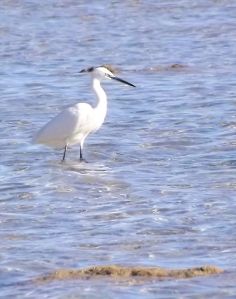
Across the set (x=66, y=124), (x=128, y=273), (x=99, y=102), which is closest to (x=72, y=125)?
(x=66, y=124)

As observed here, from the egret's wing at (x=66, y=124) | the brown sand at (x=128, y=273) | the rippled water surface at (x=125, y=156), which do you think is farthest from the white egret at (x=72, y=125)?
the brown sand at (x=128, y=273)

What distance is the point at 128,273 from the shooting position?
26.2 ft

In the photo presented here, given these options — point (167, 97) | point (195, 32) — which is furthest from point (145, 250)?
point (195, 32)

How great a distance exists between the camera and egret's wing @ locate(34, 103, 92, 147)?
44.1ft

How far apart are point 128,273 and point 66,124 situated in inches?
226

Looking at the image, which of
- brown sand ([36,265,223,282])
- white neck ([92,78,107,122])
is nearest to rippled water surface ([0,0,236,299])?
brown sand ([36,265,223,282])

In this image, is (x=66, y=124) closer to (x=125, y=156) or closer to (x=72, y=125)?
(x=72, y=125)

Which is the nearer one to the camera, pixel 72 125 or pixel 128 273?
pixel 128 273

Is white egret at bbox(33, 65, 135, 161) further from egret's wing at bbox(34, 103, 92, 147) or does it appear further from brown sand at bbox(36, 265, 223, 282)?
brown sand at bbox(36, 265, 223, 282)

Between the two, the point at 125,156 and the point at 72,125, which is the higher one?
the point at 72,125

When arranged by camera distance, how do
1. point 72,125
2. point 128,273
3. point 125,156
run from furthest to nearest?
point 72,125, point 125,156, point 128,273

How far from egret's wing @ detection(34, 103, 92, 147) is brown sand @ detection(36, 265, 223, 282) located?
5415 millimetres

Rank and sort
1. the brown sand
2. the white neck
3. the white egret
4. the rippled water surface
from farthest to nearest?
the white neck, the white egret, the rippled water surface, the brown sand

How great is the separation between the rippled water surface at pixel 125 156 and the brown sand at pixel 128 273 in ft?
0.40
